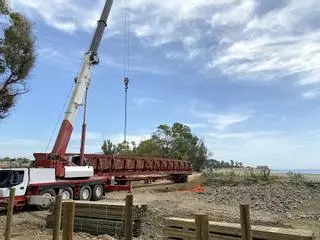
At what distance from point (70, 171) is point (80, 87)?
4666 millimetres

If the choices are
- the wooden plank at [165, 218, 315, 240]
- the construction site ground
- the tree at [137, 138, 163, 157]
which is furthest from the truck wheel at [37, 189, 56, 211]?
the tree at [137, 138, 163, 157]

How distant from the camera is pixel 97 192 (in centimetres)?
2375

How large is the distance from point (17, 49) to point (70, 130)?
6405 mm

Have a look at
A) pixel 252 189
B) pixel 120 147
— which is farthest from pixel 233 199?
pixel 120 147

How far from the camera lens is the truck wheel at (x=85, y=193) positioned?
72.4ft

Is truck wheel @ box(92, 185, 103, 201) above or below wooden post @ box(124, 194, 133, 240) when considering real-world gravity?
above

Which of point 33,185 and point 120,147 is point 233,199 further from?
point 120,147

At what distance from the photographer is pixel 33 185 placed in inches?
743

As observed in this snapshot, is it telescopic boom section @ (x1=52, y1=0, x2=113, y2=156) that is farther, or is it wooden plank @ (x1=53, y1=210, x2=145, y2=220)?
telescopic boom section @ (x1=52, y1=0, x2=113, y2=156)

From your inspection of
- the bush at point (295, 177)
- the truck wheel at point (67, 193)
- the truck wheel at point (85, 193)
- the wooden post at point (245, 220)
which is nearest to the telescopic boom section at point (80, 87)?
the truck wheel at point (67, 193)

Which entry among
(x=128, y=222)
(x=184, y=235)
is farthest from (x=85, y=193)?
(x=128, y=222)

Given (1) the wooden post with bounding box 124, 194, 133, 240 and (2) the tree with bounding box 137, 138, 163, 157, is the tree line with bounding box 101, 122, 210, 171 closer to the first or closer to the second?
(2) the tree with bounding box 137, 138, 163, 157

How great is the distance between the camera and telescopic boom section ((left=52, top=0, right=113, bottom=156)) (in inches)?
876

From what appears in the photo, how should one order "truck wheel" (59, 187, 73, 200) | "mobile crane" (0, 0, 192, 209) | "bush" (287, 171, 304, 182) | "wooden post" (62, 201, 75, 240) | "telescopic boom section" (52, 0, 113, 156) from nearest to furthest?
1. "wooden post" (62, 201, 75, 240)
2. "mobile crane" (0, 0, 192, 209)
3. "truck wheel" (59, 187, 73, 200)
4. "telescopic boom section" (52, 0, 113, 156)
5. "bush" (287, 171, 304, 182)
